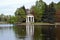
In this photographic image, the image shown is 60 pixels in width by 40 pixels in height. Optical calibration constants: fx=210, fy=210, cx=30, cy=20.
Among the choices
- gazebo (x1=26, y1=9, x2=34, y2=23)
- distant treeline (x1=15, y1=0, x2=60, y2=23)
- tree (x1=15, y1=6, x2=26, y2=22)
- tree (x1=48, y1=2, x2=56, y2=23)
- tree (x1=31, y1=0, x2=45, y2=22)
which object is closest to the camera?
tree (x1=48, y1=2, x2=56, y2=23)

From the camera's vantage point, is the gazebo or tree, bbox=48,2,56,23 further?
the gazebo

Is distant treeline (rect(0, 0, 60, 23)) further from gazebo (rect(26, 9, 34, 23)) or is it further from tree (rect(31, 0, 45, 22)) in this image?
gazebo (rect(26, 9, 34, 23))

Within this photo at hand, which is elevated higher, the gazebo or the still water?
the still water

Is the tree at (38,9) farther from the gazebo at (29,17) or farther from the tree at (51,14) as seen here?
the tree at (51,14)

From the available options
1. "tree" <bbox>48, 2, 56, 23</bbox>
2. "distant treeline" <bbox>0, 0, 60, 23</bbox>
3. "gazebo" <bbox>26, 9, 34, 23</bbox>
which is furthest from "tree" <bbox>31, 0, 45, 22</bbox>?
"tree" <bbox>48, 2, 56, 23</bbox>

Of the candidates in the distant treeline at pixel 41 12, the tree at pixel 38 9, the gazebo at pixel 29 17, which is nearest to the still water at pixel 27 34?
the distant treeline at pixel 41 12

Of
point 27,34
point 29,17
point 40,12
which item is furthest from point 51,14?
point 27,34

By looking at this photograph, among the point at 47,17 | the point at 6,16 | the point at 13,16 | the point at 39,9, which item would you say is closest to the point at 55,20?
the point at 47,17

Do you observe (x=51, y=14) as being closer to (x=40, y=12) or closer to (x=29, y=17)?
(x=40, y=12)

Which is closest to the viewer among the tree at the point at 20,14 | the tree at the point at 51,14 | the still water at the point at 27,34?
the still water at the point at 27,34

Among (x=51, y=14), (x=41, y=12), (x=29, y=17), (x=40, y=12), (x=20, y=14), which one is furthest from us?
(x=29, y=17)

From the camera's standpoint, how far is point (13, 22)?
166 ft

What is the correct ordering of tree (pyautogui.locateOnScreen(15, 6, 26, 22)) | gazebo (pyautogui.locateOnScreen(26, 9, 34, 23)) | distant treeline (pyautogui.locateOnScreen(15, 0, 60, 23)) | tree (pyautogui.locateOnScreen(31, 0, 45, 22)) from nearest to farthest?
distant treeline (pyautogui.locateOnScreen(15, 0, 60, 23)), tree (pyautogui.locateOnScreen(15, 6, 26, 22)), tree (pyautogui.locateOnScreen(31, 0, 45, 22)), gazebo (pyautogui.locateOnScreen(26, 9, 34, 23))

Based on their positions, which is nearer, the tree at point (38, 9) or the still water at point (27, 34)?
the still water at point (27, 34)
